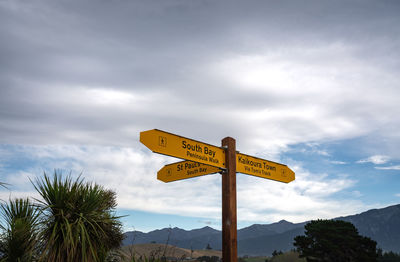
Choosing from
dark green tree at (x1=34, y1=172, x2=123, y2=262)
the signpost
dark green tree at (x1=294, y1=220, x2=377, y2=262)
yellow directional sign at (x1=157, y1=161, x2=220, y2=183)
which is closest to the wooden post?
the signpost

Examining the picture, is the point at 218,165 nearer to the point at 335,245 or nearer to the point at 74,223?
the point at 74,223

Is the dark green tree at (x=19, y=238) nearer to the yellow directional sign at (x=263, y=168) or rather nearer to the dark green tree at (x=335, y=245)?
the yellow directional sign at (x=263, y=168)

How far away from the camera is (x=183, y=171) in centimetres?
823

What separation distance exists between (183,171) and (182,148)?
1.32 meters

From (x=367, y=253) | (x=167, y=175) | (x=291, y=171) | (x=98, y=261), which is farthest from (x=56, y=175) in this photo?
(x=367, y=253)

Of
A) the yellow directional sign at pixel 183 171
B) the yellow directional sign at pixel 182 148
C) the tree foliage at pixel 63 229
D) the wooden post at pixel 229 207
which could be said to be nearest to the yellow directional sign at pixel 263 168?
the wooden post at pixel 229 207

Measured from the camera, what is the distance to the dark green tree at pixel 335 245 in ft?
73.0

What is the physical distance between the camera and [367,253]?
2206 centimetres

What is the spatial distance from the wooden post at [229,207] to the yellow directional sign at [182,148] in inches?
6.7

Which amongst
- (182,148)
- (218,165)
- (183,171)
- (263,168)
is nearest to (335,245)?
(263,168)

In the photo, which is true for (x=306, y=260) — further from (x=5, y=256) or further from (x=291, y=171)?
(x=5, y=256)

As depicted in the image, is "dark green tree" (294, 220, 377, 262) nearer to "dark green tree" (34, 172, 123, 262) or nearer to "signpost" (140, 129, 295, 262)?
"signpost" (140, 129, 295, 262)

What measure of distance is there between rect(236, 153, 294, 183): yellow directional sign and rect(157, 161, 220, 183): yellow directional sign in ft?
2.27

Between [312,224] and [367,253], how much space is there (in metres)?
3.71
